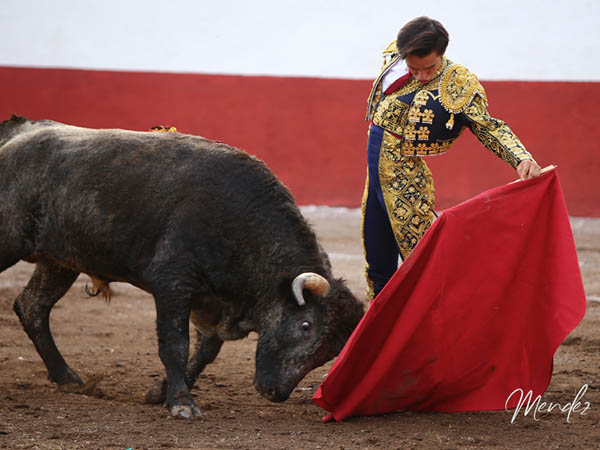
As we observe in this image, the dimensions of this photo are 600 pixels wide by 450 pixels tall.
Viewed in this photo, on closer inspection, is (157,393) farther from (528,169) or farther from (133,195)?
(528,169)

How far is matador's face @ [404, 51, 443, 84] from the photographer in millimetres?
3480

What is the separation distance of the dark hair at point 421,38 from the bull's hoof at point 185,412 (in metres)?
1.64

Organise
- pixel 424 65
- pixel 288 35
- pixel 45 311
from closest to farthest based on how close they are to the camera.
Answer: pixel 424 65 < pixel 45 311 < pixel 288 35

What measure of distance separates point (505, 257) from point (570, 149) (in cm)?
518

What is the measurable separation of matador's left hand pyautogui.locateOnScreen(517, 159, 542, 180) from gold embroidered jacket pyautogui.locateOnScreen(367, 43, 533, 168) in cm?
2

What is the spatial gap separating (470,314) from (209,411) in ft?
3.86

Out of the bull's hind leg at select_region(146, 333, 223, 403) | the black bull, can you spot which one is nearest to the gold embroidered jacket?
the black bull

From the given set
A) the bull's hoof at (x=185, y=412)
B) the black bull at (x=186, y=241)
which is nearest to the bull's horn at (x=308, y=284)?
the black bull at (x=186, y=241)

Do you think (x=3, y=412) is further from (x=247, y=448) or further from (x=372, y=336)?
(x=372, y=336)

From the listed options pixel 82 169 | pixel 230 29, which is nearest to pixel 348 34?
pixel 230 29

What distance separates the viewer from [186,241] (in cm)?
371

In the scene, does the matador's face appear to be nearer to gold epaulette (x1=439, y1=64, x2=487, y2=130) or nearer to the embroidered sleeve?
gold epaulette (x1=439, y1=64, x2=487, y2=130)
